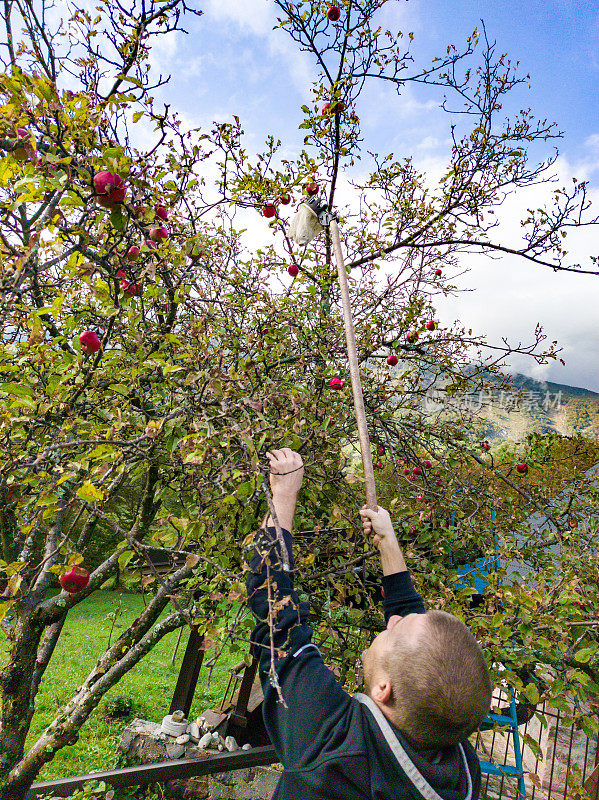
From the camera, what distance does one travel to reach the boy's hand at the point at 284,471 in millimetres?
1573

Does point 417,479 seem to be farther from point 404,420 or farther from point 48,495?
point 48,495

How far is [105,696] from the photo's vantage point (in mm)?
6754

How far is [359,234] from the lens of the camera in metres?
3.93

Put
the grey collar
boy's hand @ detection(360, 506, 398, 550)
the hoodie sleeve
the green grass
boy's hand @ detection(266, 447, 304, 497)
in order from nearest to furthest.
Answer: the grey collar → the hoodie sleeve → boy's hand @ detection(266, 447, 304, 497) → boy's hand @ detection(360, 506, 398, 550) → the green grass

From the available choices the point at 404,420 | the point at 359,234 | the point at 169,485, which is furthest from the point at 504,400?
the point at 169,485

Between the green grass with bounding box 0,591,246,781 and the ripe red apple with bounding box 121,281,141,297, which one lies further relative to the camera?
the green grass with bounding box 0,591,246,781

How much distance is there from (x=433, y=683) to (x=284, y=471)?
0.74 metres

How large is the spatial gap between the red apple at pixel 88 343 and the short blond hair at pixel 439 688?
61.3 inches

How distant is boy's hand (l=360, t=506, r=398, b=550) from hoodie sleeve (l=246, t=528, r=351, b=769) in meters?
0.36

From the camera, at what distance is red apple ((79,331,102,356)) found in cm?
181

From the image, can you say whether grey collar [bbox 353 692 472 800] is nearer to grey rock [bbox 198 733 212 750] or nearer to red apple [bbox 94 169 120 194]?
red apple [bbox 94 169 120 194]

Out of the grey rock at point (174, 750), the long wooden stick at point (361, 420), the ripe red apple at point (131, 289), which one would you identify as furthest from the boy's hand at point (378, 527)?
the grey rock at point (174, 750)

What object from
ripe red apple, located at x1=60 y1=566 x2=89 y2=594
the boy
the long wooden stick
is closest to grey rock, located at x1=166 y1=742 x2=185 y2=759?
ripe red apple, located at x1=60 y1=566 x2=89 y2=594

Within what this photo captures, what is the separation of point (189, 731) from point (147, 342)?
3857 mm
